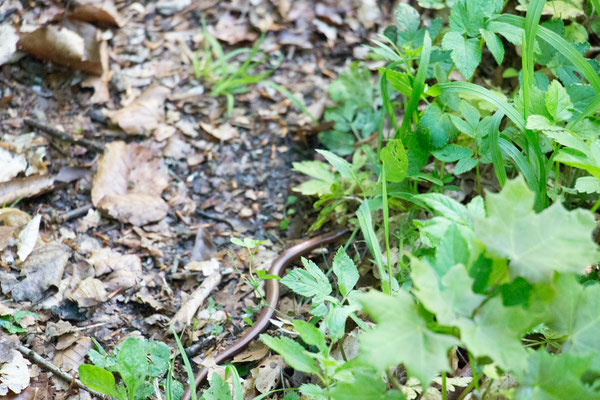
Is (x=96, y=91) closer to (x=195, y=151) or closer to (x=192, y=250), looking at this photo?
(x=195, y=151)

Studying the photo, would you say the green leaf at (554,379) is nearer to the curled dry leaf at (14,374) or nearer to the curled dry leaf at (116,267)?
the curled dry leaf at (14,374)

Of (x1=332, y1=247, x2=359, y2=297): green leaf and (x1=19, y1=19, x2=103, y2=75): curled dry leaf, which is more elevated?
(x1=19, y1=19, x2=103, y2=75): curled dry leaf

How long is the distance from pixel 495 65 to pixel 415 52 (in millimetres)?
946

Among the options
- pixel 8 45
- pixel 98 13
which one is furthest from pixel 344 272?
pixel 98 13

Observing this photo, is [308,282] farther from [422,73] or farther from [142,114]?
[142,114]

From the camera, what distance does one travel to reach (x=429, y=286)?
125 centimetres

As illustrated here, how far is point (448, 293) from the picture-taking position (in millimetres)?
1254

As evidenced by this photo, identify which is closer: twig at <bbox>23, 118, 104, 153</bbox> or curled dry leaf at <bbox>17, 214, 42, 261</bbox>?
curled dry leaf at <bbox>17, 214, 42, 261</bbox>

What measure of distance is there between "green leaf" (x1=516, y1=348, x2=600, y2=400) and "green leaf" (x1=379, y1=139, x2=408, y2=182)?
1.01 m

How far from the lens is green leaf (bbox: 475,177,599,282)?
4.05 ft

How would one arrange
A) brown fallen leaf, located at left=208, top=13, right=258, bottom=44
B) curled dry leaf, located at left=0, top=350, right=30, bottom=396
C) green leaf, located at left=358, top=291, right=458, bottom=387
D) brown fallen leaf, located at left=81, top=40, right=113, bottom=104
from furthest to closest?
1. brown fallen leaf, located at left=208, top=13, right=258, bottom=44
2. brown fallen leaf, located at left=81, top=40, right=113, bottom=104
3. curled dry leaf, located at left=0, top=350, right=30, bottom=396
4. green leaf, located at left=358, top=291, right=458, bottom=387

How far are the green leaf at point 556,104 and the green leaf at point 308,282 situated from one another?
3.49ft

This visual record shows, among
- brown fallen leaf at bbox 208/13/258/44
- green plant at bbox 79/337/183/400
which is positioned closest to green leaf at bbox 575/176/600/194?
green plant at bbox 79/337/183/400

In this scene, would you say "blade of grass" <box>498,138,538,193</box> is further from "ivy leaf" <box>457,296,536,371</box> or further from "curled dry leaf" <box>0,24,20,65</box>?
"curled dry leaf" <box>0,24,20,65</box>
